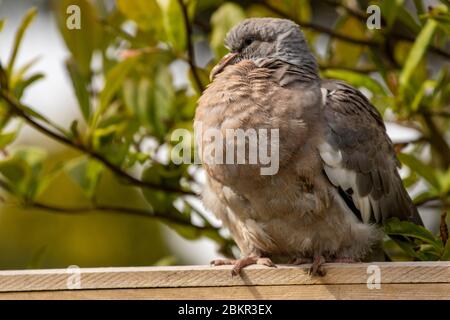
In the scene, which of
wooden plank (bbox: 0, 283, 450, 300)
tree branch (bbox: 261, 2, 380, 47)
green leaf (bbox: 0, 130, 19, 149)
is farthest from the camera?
tree branch (bbox: 261, 2, 380, 47)

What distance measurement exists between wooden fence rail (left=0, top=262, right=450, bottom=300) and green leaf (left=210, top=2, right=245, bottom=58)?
107cm

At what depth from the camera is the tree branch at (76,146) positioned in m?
3.29

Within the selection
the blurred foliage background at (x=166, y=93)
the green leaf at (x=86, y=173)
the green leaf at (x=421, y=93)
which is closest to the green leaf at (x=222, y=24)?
the blurred foliage background at (x=166, y=93)

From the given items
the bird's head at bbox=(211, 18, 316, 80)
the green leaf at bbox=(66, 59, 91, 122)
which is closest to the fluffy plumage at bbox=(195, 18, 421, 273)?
the bird's head at bbox=(211, 18, 316, 80)

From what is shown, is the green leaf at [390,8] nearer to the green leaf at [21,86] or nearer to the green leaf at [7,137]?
the green leaf at [21,86]

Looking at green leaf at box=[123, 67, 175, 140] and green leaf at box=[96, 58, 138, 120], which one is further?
green leaf at box=[123, 67, 175, 140]

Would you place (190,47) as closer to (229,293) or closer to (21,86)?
(21,86)

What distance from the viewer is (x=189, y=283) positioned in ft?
9.18

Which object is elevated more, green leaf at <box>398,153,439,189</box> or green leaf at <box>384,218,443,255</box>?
green leaf at <box>398,153,439,189</box>

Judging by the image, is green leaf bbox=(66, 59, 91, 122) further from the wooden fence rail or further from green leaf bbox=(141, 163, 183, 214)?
the wooden fence rail

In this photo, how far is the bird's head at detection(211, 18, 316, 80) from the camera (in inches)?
132

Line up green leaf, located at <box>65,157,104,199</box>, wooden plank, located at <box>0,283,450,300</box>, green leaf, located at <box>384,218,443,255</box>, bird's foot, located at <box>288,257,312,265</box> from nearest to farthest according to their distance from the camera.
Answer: wooden plank, located at <box>0,283,450,300</box>, green leaf, located at <box>384,218,443,255</box>, bird's foot, located at <box>288,257,312,265</box>, green leaf, located at <box>65,157,104,199</box>

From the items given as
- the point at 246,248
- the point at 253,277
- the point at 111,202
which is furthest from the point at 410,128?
the point at 111,202

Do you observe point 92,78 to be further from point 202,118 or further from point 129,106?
point 202,118
